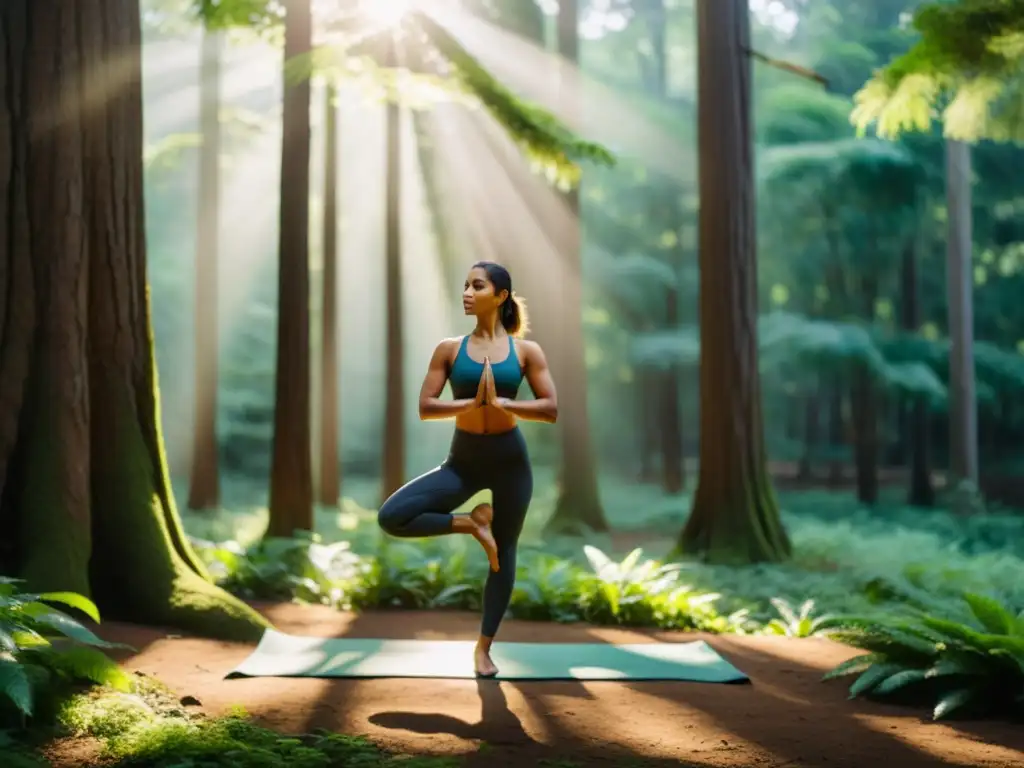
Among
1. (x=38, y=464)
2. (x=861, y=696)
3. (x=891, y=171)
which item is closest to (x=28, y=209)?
(x=38, y=464)

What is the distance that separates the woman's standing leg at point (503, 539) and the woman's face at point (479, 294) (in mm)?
918

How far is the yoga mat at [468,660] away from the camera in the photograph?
18.7 feet

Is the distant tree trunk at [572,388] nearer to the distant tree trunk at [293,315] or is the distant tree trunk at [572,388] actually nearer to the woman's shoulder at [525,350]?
the distant tree trunk at [293,315]

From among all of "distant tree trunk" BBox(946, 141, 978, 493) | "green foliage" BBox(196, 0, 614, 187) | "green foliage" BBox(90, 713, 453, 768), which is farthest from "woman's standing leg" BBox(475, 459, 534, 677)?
"distant tree trunk" BBox(946, 141, 978, 493)

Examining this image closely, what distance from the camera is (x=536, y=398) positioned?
566 centimetres

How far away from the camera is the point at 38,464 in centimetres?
640

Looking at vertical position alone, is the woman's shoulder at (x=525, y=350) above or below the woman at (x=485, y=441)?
above

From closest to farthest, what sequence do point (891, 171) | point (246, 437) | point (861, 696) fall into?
point (861, 696), point (891, 171), point (246, 437)

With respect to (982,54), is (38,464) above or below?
below

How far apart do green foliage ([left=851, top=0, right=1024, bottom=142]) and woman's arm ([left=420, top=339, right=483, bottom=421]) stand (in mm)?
5933

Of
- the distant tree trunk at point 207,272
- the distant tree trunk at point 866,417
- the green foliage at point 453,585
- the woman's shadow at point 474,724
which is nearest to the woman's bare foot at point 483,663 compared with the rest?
the woman's shadow at point 474,724

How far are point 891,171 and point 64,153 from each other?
681 inches

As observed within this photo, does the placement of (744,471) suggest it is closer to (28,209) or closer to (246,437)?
(28,209)

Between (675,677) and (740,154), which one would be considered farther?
(740,154)
